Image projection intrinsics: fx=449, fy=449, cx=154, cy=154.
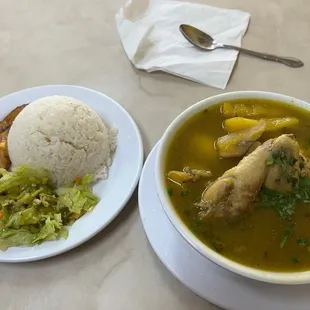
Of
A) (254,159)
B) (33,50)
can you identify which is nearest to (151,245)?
(254,159)

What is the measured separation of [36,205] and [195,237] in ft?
1.60

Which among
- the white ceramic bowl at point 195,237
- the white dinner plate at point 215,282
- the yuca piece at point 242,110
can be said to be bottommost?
the white dinner plate at point 215,282

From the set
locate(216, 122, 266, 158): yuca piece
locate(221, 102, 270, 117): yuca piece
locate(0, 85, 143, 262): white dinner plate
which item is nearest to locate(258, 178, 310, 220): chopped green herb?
locate(216, 122, 266, 158): yuca piece

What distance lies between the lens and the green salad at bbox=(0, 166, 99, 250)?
112 centimetres

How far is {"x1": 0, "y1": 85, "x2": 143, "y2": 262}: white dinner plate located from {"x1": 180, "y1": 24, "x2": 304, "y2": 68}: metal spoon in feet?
1.36

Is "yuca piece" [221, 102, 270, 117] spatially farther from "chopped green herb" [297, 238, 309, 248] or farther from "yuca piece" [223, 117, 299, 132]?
"chopped green herb" [297, 238, 309, 248]

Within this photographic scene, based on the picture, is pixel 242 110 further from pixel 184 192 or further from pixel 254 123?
pixel 184 192

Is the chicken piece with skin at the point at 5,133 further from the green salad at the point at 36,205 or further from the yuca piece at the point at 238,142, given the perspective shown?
the yuca piece at the point at 238,142

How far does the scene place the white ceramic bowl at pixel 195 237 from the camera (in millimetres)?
830

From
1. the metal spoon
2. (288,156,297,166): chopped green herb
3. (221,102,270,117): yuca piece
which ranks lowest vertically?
the metal spoon

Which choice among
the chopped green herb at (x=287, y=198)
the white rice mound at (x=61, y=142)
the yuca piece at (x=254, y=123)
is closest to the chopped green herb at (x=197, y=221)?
the chopped green herb at (x=287, y=198)

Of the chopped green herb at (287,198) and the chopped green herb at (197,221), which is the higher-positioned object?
the chopped green herb at (287,198)

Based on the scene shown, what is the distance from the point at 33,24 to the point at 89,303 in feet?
4.01

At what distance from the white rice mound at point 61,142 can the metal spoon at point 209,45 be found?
1.68 feet
